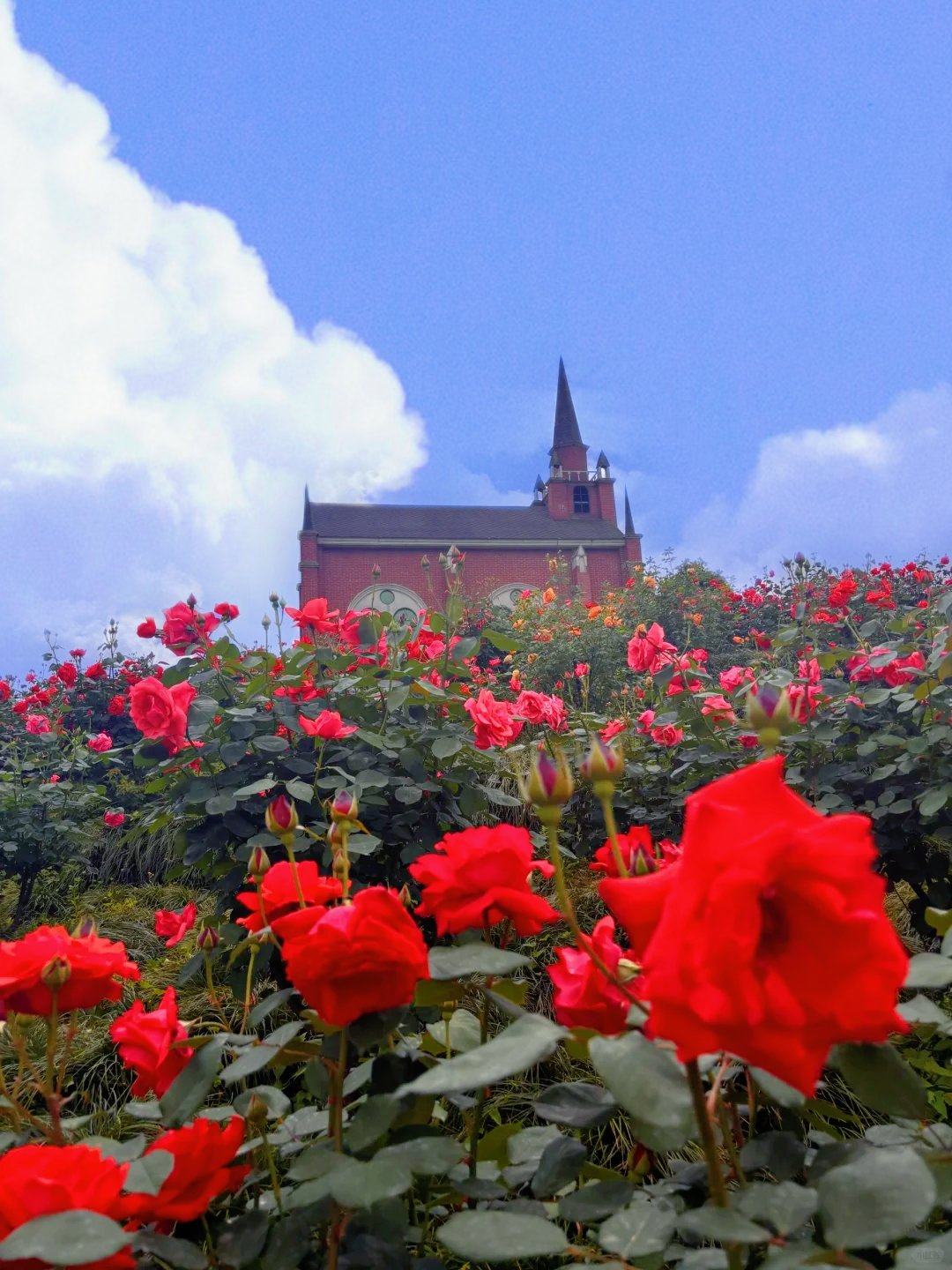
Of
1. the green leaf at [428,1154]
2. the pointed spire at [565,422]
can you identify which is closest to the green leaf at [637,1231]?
the green leaf at [428,1154]

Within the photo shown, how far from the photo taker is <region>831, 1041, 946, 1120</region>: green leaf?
0.61m

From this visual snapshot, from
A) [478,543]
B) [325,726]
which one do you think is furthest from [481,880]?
[478,543]

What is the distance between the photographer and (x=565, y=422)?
33844 mm

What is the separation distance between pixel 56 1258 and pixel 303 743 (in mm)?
1941

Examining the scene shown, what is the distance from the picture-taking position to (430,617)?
2.66m

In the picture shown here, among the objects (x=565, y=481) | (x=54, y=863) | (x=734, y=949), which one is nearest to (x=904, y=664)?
(x=734, y=949)

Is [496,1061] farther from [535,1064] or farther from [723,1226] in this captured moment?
[535,1064]

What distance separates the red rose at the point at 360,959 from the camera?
642 mm

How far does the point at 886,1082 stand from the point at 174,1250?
0.53 m

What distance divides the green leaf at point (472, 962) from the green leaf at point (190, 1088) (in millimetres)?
231

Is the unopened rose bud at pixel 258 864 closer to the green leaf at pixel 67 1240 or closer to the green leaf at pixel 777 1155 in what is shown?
the green leaf at pixel 67 1240

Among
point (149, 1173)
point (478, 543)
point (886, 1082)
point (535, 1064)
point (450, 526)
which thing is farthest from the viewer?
point (450, 526)

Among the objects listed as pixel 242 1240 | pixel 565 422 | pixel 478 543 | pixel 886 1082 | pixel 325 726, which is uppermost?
pixel 565 422

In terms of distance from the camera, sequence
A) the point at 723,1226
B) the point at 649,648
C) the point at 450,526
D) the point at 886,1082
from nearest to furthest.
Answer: the point at 723,1226 < the point at 886,1082 < the point at 649,648 < the point at 450,526
